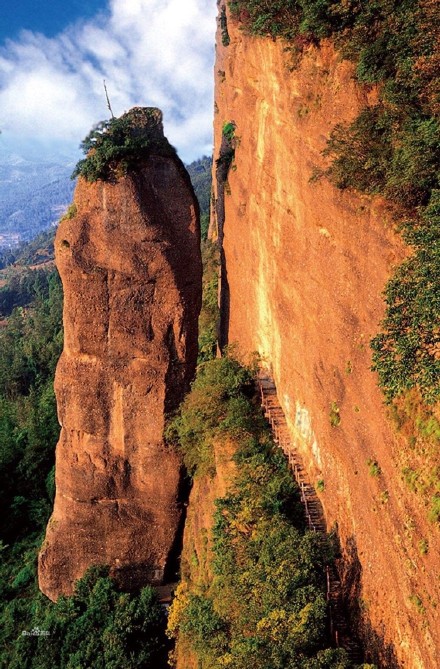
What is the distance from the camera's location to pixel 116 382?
15945mm

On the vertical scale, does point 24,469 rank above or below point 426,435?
above

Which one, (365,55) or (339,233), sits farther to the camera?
(339,233)

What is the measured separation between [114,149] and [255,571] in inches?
477

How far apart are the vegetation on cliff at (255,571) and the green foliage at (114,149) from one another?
7.56 meters

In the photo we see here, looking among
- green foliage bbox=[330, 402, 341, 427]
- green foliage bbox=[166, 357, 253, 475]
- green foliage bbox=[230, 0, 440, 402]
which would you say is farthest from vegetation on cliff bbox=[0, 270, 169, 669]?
green foliage bbox=[230, 0, 440, 402]

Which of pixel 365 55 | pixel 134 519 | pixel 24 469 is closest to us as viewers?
pixel 365 55

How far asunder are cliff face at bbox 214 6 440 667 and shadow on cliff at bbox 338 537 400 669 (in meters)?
0.03

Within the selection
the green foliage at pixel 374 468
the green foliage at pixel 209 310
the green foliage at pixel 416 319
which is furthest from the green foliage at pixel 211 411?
the green foliage at pixel 416 319

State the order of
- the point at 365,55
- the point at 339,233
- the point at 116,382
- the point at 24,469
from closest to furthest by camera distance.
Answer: the point at 365,55 → the point at 339,233 → the point at 116,382 → the point at 24,469

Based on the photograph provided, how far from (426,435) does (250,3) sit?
11.9 meters

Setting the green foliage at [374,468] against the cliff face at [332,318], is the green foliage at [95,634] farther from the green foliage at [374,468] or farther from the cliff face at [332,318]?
the green foliage at [374,468]

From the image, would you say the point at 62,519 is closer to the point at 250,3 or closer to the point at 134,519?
the point at 134,519

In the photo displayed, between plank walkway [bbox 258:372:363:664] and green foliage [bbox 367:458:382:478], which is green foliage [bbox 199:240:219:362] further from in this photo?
green foliage [bbox 367:458:382:478]

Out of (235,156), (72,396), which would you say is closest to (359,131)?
(235,156)
